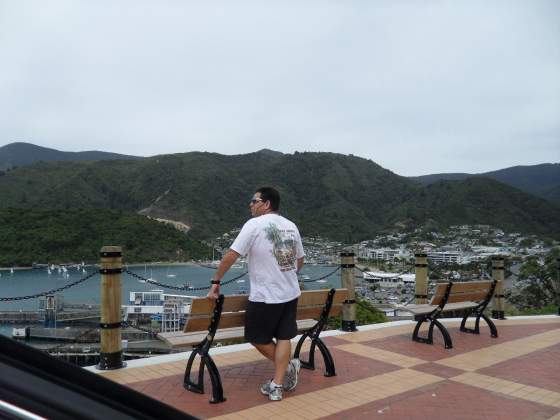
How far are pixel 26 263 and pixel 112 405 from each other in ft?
236

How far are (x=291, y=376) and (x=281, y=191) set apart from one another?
95393 mm

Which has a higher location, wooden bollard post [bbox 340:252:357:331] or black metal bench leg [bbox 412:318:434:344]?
wooden bollard post [bbox 340:252:357:331]

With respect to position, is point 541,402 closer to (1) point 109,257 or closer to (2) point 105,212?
(1) point 109,257

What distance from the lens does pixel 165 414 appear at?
96 centimetres

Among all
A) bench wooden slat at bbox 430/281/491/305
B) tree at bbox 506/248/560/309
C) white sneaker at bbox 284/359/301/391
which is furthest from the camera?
tree at bbox 506/248/560/309

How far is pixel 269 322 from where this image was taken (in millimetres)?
4242

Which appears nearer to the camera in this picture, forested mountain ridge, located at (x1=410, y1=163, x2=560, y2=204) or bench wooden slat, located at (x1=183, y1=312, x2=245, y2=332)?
bench wooden slat, located at (x1=183, y1=312, x2=245, y2=332)

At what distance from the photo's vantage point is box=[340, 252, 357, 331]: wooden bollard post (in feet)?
23.0

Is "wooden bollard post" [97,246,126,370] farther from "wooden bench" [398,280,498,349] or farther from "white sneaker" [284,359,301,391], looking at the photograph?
"wooden bench" [398,280,498,349]

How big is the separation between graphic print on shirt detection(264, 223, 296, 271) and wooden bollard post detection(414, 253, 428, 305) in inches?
172

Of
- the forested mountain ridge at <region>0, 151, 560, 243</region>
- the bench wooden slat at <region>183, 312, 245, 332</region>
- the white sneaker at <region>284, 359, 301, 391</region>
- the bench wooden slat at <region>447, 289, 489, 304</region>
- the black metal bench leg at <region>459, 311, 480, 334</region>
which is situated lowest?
the black metal bench leg at <region>459, 311, 480, 334</region>

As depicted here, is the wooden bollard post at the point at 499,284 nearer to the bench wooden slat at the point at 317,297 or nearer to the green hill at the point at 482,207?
the bench wooden slat at the point at 317,297

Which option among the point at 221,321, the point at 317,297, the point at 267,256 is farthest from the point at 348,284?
the point at 267,256

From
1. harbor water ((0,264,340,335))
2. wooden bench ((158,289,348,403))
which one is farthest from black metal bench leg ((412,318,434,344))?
harbor water ((0,264,340,335))
